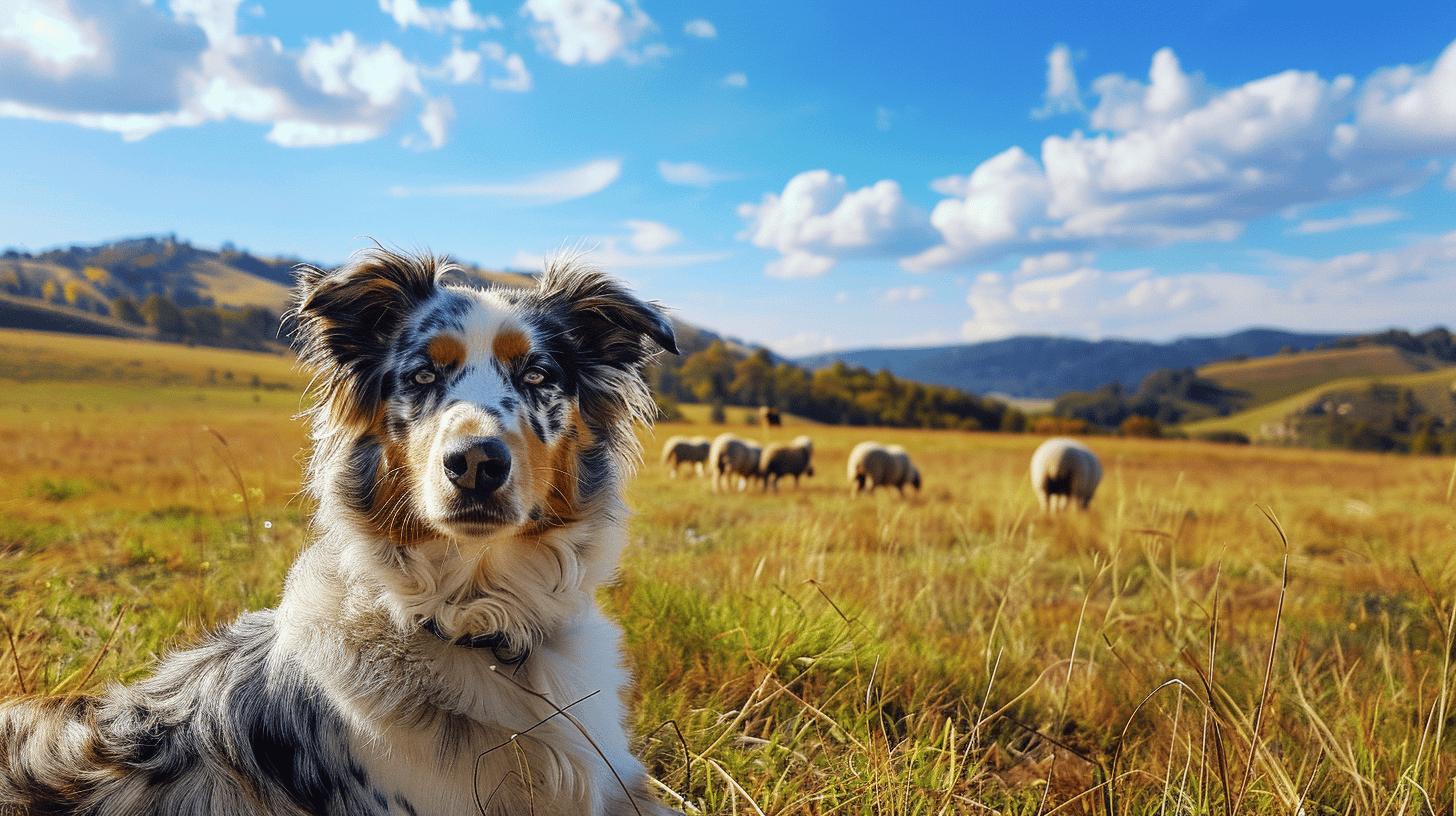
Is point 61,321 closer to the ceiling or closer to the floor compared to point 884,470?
closer to the ceiling

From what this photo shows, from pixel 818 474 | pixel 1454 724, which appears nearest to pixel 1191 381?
→ pixel 818 474

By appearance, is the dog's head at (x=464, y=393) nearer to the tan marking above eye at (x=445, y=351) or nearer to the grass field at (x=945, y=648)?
the tan marking above eye at (x=445, y=351)

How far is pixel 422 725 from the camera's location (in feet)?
7.57

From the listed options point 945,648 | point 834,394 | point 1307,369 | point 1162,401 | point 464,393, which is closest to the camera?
point 464,393

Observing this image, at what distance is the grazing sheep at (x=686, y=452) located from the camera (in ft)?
90.0

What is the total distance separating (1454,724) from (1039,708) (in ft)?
8.20

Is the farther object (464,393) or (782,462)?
(782,462)

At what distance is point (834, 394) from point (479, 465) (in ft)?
273

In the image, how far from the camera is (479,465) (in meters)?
2.44

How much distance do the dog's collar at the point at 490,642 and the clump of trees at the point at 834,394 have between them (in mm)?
73786

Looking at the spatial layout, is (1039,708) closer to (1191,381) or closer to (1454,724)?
(1454,724)

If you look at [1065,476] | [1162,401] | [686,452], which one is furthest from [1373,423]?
[1065,476]

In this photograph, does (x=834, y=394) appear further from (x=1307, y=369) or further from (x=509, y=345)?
(x=1307, y=369)

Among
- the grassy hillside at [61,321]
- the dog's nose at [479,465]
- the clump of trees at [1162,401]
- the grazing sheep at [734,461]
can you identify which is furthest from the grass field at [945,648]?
the grassy hillside at [61,321]
